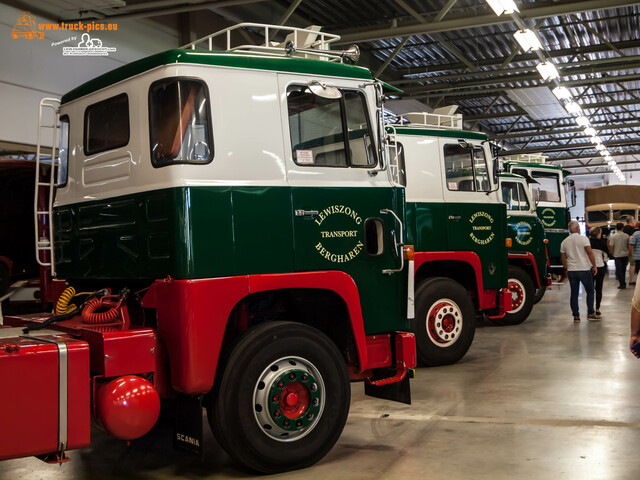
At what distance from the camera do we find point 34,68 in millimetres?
10641

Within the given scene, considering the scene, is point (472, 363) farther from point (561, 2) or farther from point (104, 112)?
point (561, 2)

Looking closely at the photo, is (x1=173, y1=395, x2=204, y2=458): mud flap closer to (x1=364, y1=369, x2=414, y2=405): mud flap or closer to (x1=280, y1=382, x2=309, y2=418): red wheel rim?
(x1=280, y1=382, x2=309, y2=418): red wheel rim

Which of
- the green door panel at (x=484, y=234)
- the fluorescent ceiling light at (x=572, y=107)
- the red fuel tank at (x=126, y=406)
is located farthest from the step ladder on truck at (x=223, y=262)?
the fluorescent ceiling light at (x=572, y=107)

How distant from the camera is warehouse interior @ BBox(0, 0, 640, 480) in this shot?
5.06 m

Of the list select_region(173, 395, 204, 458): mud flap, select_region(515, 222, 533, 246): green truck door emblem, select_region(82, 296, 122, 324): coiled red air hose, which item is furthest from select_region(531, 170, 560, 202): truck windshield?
select_region(82, 296, 122, 324): coiled red air hose

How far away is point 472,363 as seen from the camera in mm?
8930

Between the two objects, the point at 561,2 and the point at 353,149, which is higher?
the point at 561,2

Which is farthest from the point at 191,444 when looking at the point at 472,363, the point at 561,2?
the point at 561,2

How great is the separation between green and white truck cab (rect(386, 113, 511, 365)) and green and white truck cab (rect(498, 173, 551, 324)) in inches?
118

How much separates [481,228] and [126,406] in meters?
6.18

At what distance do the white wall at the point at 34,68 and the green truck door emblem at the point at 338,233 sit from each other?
276 inches

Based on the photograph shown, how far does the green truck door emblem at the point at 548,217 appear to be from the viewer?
50.5ft

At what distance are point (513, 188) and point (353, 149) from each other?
809 centimetres

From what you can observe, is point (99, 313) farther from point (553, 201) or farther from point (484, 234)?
point (553, 201)
